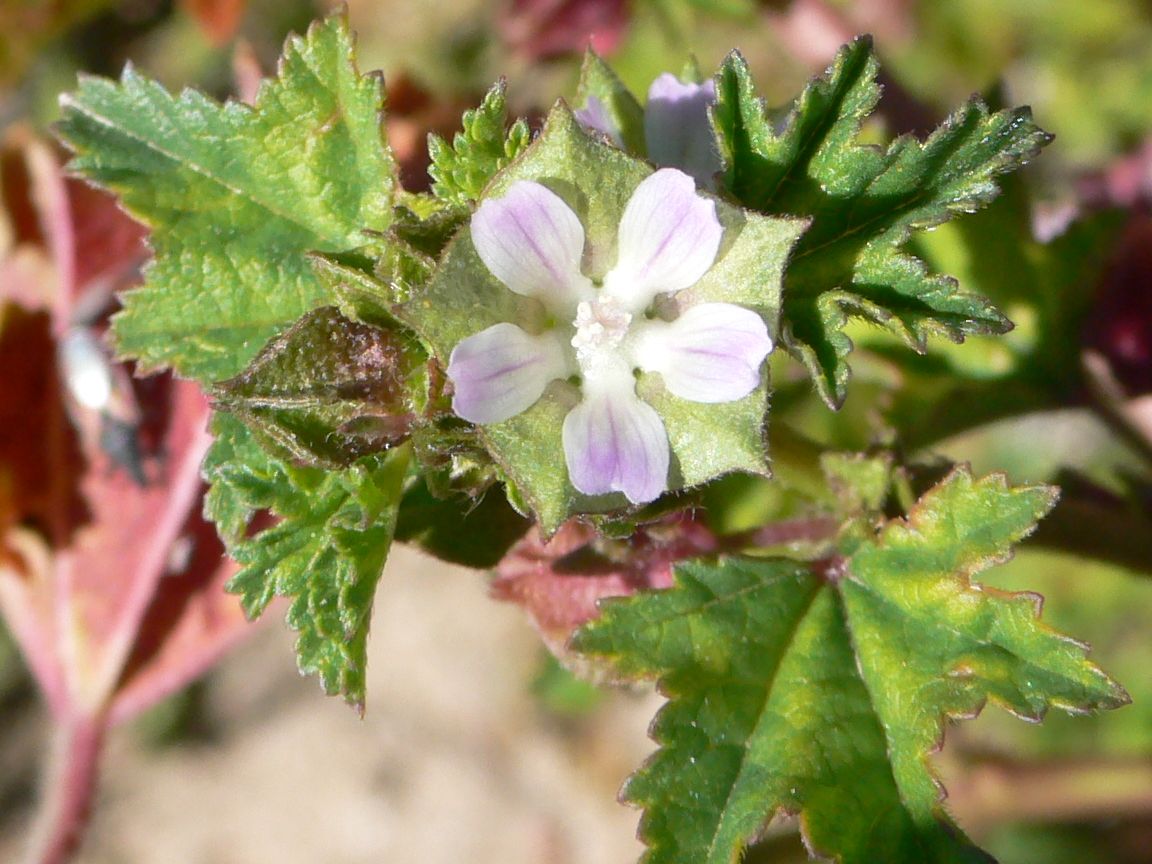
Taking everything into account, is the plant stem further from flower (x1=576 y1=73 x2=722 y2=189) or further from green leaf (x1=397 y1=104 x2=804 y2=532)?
flower (x1=576 y1=73 x2=722 y2=189)

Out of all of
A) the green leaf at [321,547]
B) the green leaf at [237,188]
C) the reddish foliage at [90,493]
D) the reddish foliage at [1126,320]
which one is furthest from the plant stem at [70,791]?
the reddish foliage at [1126,320]

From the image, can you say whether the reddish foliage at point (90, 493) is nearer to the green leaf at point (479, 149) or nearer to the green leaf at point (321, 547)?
the green leaf at point (321, 547)

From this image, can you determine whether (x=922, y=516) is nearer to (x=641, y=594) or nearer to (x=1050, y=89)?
(x=641, y=594)

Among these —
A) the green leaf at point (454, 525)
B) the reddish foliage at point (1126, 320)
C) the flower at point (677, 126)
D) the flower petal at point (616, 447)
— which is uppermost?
the flower at point (677, 126)

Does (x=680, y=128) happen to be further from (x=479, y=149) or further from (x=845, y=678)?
(x=845, y=678)

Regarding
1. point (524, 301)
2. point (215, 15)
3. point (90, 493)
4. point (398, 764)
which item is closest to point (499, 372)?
point (524, 301)

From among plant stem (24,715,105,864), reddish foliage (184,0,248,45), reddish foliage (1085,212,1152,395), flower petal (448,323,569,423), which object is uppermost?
flower petal (448,323,569,423)

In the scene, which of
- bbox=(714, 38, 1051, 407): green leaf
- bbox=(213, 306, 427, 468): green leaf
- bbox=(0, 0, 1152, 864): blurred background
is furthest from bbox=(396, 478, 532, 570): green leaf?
bbox=(0, 0, 1152, 864): blurred background
